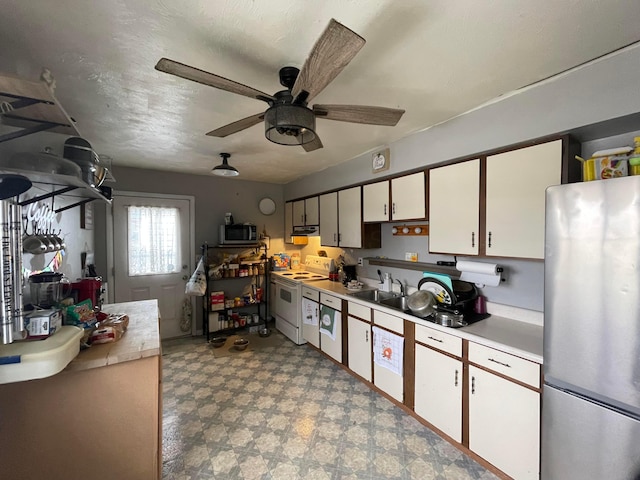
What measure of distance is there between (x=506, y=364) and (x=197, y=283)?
341 centimetres

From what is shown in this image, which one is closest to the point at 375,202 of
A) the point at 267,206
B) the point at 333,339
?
the point at 333,339

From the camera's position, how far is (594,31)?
1.20 meters

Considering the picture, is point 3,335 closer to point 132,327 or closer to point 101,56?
point 132,327

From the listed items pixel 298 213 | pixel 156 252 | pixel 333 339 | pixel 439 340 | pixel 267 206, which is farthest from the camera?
pixel 267 206

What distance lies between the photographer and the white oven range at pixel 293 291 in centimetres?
362

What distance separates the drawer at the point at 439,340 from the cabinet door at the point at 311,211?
6.89 ft

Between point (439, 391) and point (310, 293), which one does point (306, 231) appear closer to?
point (310, 293)

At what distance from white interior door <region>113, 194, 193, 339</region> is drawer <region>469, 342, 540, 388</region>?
3.67 m

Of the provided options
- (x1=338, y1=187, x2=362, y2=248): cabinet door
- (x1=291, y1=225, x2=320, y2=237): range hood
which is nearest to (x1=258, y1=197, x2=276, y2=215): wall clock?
(x1=291, y1=225, x2=320, y2=237): range hood

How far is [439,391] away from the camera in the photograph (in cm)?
198

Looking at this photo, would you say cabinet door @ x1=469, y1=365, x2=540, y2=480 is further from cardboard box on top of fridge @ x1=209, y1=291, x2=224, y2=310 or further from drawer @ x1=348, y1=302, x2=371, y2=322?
cardboard box on top of fridge @ x1=209, y1=291, x2=224, y2=310

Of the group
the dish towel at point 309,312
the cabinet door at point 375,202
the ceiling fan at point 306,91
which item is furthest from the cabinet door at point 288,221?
the ceiling fan at point 306,91

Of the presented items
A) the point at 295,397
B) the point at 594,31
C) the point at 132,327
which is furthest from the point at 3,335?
the point at 594,31

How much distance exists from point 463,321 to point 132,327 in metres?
2.22
